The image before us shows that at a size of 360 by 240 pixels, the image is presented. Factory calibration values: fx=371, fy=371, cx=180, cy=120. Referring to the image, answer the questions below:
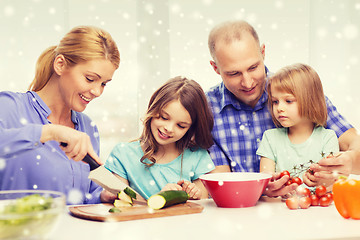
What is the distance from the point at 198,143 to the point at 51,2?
164 centimetres

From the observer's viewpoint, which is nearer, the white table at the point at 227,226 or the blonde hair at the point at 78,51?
the white table at the point at 227,226

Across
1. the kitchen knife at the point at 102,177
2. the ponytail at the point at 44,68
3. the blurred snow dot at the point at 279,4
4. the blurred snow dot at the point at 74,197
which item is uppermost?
the blurred snow dot at the point at 279,4

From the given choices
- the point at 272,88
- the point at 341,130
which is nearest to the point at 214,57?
the point at 272,88

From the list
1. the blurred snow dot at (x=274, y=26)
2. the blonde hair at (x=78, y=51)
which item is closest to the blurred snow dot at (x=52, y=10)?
the blonde hair at (x=78, y=51)

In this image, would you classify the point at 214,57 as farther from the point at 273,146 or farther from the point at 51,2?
the point at 51,2

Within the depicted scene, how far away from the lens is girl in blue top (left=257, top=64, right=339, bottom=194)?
1.73 m

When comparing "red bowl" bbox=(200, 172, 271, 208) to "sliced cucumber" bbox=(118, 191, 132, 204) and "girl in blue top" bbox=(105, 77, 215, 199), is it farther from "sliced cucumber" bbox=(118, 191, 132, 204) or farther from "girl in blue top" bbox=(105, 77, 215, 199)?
"girl in blue top" bbox=(105, 77, 215, 199)

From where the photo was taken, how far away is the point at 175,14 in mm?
2812

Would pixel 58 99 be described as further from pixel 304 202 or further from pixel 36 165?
pixel 304 202

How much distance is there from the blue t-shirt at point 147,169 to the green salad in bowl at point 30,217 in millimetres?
881

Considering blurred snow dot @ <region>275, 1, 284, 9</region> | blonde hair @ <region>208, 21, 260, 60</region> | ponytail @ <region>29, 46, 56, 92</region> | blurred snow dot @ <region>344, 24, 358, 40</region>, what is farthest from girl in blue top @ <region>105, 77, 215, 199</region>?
blurred snow dot @ <region>344, 24, 358, 40</region>

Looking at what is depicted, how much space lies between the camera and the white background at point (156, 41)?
262 centimetres

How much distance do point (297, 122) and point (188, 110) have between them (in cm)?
52

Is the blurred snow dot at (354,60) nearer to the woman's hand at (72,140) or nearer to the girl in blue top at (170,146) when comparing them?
the girl in blue top at (170,146)
